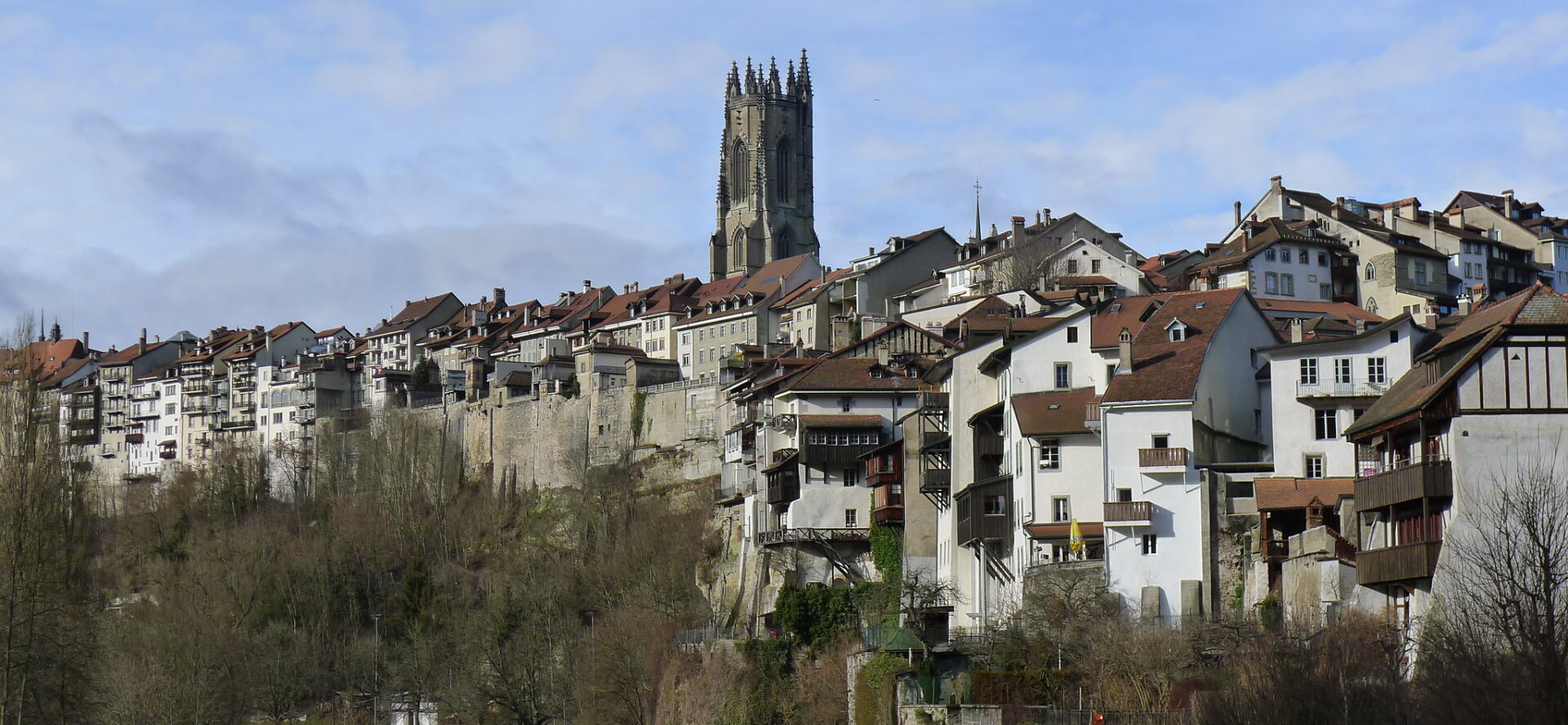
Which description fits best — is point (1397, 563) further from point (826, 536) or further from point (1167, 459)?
point (826, 536)

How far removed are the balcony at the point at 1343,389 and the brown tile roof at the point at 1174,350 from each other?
299 cm

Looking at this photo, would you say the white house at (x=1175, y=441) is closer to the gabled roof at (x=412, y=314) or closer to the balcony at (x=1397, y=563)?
the balcony at (x=1397, y=563)

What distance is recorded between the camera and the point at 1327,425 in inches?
2039

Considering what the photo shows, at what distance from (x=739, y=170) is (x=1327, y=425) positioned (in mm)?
108353

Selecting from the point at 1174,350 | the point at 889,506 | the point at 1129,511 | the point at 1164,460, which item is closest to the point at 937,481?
the point at 889,506

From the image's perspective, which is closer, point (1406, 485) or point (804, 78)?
point (1406, 485)

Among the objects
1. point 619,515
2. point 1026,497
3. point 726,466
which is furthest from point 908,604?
point 619,515

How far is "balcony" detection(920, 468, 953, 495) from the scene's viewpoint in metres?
64.2

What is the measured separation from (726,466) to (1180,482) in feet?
109

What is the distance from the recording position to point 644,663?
229 ft

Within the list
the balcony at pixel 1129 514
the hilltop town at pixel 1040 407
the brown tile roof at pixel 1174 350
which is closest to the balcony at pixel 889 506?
the hilltop town at pixel 1040 407

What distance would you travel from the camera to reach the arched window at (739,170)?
155625mm

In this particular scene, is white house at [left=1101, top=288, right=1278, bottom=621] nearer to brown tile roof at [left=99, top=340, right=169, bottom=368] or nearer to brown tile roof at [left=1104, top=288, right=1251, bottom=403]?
brown tile roof at [left=1104, top=288, right=1251, bottom=403]

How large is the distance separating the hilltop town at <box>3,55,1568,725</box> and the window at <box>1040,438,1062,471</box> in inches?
2.2
